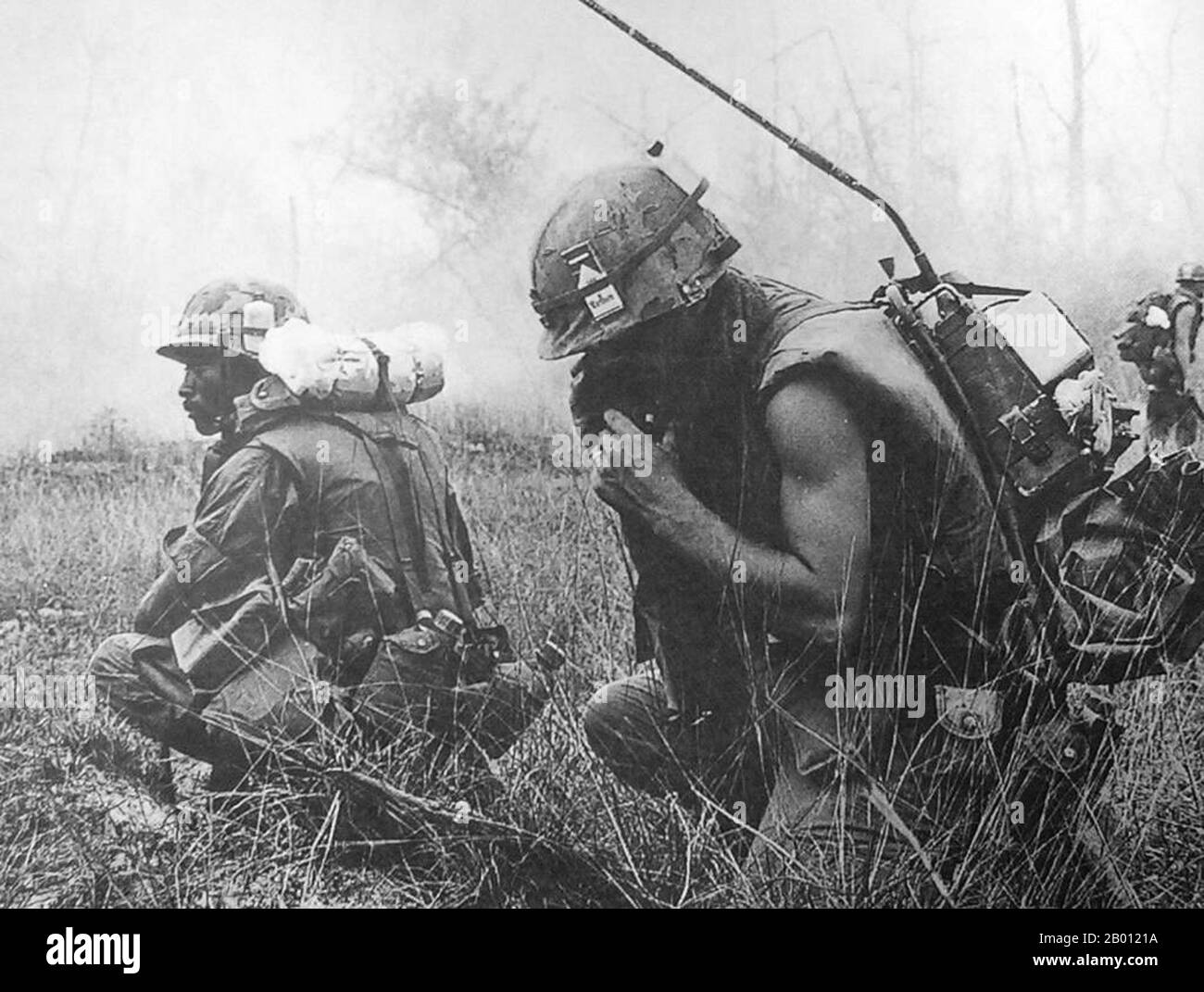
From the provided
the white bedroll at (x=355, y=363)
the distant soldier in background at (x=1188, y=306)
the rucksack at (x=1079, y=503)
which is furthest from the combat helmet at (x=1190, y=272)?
the white bedroll at (x=355, y=363)

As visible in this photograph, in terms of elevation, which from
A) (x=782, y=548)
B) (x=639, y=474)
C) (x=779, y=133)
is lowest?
(x=782, y=548)

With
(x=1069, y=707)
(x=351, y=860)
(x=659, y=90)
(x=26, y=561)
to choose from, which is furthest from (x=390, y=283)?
(x=1069, y=707)

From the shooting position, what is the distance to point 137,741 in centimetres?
326

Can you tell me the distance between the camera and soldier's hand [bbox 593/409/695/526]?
10.1 ft

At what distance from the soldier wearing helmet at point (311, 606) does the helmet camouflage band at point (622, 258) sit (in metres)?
0.45

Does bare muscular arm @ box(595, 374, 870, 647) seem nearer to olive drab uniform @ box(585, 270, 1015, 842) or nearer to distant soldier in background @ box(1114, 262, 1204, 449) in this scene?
olive drab uniform @ box(585, 270, 1015, 842)

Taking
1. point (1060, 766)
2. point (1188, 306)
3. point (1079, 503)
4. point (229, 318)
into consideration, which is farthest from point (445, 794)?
point (1188, 306)

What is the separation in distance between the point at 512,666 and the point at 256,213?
3.94 ft

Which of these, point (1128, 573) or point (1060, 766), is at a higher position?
point (1128, 573)

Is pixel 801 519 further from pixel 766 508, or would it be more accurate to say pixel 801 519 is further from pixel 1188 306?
pixel 1188 306

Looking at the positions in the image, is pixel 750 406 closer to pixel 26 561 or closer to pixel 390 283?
pixel 390 283

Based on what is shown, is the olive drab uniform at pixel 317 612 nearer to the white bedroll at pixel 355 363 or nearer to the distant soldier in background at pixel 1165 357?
the white bedroll at pixel 355 363

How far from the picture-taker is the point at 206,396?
331 cm

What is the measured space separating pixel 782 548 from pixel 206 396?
1333mm
